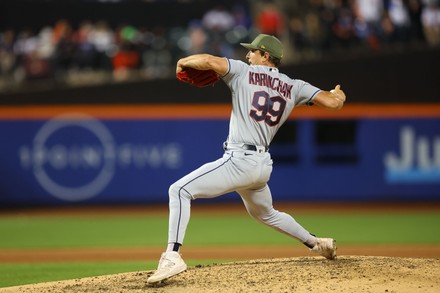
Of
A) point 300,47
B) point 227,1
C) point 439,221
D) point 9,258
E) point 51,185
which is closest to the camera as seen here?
point 9,258

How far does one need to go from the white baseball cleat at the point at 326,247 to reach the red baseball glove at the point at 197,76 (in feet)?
6.09

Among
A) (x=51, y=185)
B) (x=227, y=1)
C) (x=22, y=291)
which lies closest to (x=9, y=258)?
(x=22, y=291)

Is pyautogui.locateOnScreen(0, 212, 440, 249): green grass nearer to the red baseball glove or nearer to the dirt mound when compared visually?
the dirt mound

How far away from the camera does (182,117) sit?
15.8 metres

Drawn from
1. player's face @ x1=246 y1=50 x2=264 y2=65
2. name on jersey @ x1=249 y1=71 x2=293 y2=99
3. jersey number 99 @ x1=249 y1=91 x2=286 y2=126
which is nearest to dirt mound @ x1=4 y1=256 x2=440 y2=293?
jersey number 99 @ x1=249 y1=91 x2=286 y2=126

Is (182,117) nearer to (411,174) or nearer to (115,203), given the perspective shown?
(115,203)

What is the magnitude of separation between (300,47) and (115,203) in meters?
5.33

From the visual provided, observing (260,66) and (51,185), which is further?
(51,185)

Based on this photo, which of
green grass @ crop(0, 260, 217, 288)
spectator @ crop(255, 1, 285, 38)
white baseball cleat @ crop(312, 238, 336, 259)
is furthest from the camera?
spectator @ crop(255, 1, 285, 38)

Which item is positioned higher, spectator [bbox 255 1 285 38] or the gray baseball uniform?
spectator [bbox 255 1 285 38]

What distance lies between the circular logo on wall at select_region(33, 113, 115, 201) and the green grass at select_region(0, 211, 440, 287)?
0.80m

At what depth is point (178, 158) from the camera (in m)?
15.6

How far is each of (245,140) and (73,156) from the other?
9.48m

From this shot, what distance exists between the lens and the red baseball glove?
20.6ft
